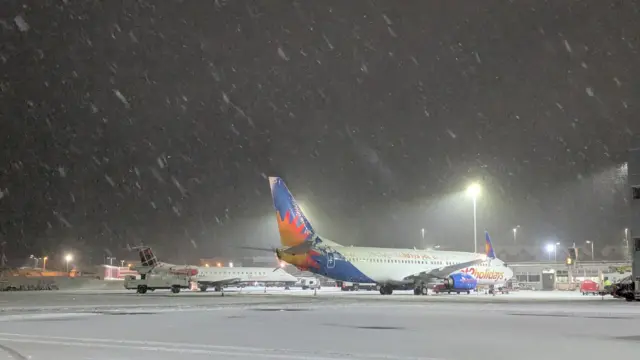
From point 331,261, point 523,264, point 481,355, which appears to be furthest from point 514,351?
point 523,264

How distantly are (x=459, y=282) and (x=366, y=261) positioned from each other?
10527mm

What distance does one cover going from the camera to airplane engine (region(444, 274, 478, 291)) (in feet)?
211

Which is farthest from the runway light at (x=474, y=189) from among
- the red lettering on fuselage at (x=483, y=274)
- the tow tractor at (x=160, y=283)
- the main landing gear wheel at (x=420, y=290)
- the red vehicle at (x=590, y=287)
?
the tow tractor at (x=160, y=283)

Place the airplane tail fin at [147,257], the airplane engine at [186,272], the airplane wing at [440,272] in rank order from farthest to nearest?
1. the airplane tail fin at [147,257]
2. the airplane engine at [186,272]
3. the airplane wing at [440,272]

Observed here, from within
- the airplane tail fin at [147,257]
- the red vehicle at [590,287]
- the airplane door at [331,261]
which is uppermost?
the airplane tail fin at [147,257]

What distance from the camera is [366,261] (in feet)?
198

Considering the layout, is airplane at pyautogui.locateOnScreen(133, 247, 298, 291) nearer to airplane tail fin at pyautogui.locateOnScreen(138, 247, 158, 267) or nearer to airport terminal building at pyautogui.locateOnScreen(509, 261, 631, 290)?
airplane tail fin at pyautogui.locateOnScreen(138, 247, 158, 267)

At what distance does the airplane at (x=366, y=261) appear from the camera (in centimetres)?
5722

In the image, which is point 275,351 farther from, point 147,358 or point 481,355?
point 481,355

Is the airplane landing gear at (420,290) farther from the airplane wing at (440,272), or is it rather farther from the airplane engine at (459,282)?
the airplane engine at (459,282)

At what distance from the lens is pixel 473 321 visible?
25.8m

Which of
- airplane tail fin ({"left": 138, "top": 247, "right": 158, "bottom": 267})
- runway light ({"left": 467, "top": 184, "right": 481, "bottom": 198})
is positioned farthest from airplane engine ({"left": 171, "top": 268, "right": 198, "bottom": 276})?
runway light ({"left": 467, "top": 184, "right": 481, "bottom": 198})

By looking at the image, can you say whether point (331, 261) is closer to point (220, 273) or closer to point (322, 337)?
point (220, 273)

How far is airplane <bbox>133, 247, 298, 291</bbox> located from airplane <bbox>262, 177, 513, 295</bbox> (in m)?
26.3
